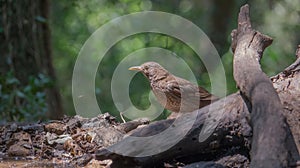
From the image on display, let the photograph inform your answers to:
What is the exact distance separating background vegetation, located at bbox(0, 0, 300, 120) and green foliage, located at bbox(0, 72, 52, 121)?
2.05 m

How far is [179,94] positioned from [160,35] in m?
6.39

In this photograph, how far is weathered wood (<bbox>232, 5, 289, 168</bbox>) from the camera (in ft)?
8.27

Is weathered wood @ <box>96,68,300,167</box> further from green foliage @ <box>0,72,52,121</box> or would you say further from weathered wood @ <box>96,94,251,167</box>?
green foliage @ <box>0,72,52,121</box>

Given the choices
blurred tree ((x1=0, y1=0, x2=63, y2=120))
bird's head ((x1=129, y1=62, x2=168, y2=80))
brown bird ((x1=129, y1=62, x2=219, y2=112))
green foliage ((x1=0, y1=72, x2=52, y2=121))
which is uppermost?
blurred tree ((x1=0, y1=0, x2=63, y2=120))

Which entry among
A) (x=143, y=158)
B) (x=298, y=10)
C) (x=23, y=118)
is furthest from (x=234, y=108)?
(x=298, y=10)

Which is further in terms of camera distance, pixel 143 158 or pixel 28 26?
pixel 28 26

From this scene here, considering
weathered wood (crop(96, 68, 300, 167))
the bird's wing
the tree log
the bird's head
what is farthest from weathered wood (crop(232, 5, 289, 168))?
the bird's head

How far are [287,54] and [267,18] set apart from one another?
1.39 meters

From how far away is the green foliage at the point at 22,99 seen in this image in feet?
24.0

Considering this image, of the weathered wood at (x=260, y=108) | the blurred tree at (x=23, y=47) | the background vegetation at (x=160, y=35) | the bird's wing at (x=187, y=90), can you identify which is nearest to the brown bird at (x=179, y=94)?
the bird's wing at (x=187, y=90)

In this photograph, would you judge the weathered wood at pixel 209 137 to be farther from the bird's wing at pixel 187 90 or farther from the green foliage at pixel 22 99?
the green foliage at pixel 22 99

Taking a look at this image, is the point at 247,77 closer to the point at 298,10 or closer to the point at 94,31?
the point at 298,10

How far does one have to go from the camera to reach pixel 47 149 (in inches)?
158

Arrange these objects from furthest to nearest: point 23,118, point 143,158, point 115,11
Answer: point 115,11 → point 23,118 → point 143,158
